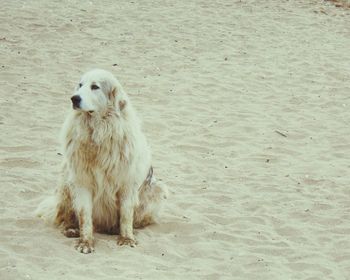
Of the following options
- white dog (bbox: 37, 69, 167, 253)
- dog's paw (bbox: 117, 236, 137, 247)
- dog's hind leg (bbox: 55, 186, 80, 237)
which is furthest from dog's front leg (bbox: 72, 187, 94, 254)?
dog's paw (bbox: 117, 236, 137, 247)

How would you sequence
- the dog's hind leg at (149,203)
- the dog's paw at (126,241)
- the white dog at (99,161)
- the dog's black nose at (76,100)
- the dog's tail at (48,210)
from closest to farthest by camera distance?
the dog's black nose at (76,100) → the white dog at (99,161) → the dog's paw at (126,241) → the dog's tail at (48,210) → the dog's hind leg at (149,203)

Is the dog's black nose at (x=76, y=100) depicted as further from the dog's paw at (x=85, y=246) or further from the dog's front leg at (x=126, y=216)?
the dog's paw at (x=85, y=246)

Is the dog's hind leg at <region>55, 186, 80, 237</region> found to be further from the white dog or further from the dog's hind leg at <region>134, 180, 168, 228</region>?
the dog's hind leg at <region>134, 180, 168, 228</region>

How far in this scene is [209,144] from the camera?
7.96m

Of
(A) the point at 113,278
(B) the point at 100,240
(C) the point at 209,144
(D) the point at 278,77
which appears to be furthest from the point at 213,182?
(D) the point at 278,77

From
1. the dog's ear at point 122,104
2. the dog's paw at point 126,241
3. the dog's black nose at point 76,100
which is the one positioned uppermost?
the dog's black nose at point 76,100

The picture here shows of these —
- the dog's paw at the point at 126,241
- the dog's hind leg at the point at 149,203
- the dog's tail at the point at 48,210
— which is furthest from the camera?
the dog's hind leg at the point at 149,203

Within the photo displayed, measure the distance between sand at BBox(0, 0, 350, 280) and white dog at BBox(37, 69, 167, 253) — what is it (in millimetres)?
185

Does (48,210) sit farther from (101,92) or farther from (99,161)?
(101,92)

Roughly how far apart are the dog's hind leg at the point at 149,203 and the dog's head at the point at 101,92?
774 millimetres

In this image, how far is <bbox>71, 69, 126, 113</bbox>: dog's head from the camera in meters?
4.98

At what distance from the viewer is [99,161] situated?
16.6 feet

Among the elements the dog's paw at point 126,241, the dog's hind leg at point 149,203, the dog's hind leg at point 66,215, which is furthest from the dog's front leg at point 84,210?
the dog's hind leg at point 149,203

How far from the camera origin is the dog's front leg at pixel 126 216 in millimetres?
5211
